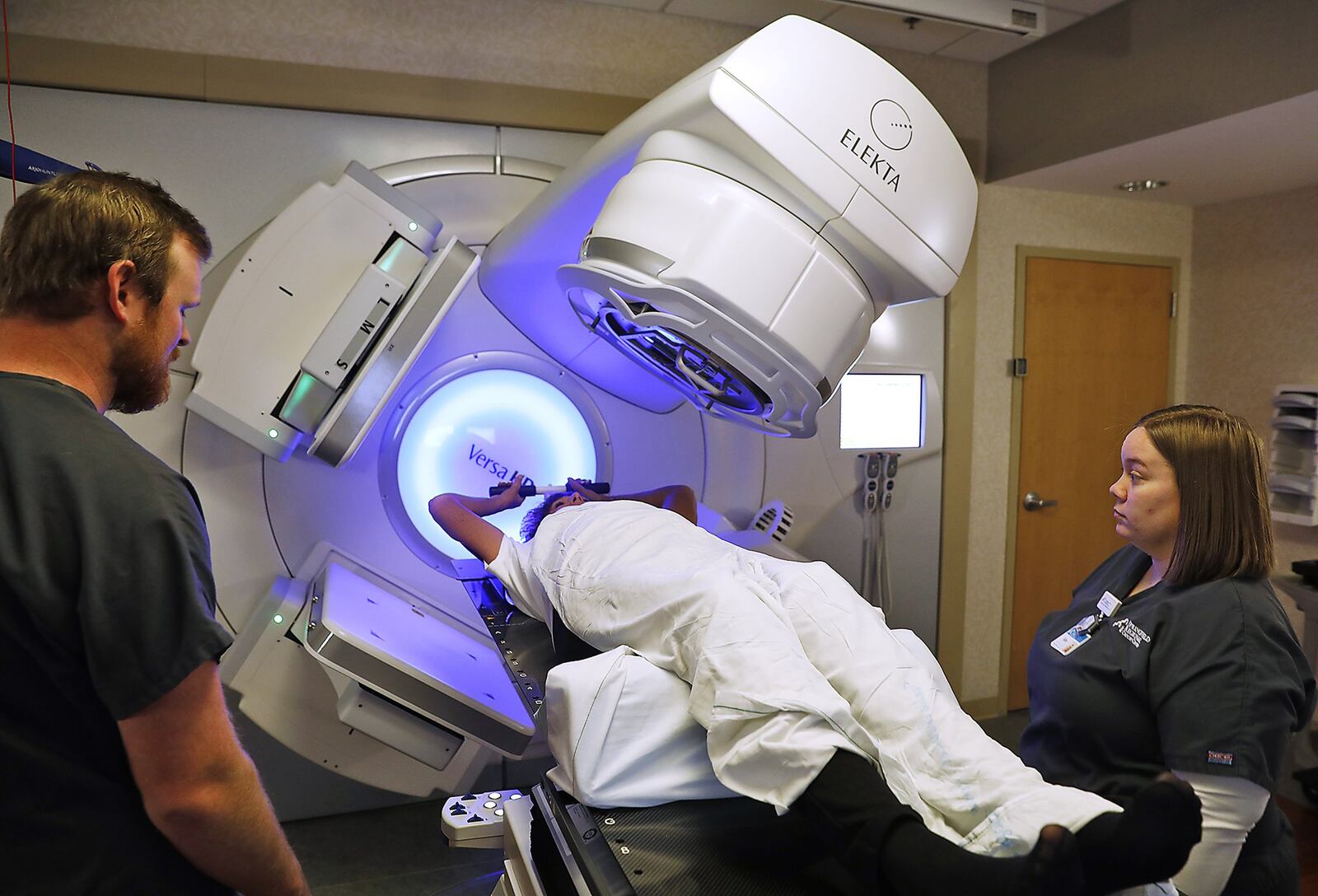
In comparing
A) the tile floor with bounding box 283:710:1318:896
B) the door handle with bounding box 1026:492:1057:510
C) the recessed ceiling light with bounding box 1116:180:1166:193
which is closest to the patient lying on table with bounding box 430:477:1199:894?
the tile floor with bounding box 283:710:1318:896

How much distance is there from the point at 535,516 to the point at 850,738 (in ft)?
4.23

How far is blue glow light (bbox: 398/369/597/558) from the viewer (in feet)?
7.67

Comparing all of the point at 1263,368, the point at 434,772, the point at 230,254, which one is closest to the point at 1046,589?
the point at 1263,368

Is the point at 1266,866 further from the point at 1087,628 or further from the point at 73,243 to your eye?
the point at 73,243

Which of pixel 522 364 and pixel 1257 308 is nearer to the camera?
pixel 522 364

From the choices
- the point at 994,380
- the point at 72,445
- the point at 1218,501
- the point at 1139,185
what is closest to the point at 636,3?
the point at 994,380

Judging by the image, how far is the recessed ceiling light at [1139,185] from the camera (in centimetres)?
303

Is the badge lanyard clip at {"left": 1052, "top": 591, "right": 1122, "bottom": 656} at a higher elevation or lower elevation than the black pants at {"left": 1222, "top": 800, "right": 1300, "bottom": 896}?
higher

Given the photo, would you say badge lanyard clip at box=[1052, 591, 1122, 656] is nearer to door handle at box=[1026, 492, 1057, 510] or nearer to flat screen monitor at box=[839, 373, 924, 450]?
flat screen monitor at box=[839, 373, 924, 450]

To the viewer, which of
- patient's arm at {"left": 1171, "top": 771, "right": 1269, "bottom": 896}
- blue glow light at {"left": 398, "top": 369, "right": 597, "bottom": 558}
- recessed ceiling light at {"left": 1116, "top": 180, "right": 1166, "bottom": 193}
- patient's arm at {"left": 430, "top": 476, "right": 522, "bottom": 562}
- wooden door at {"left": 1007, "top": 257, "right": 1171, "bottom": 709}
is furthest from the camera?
wooden door at {"left": 1007, "top": 257, "right": 1171, "bottom": 709}

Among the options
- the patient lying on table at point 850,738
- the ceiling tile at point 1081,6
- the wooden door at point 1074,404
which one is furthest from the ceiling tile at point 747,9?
the patient lying on table at point 850,738

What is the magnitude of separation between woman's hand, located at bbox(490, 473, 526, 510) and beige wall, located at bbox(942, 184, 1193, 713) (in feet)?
5.13

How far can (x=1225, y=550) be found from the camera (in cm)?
127

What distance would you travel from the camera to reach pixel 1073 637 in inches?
55.3
